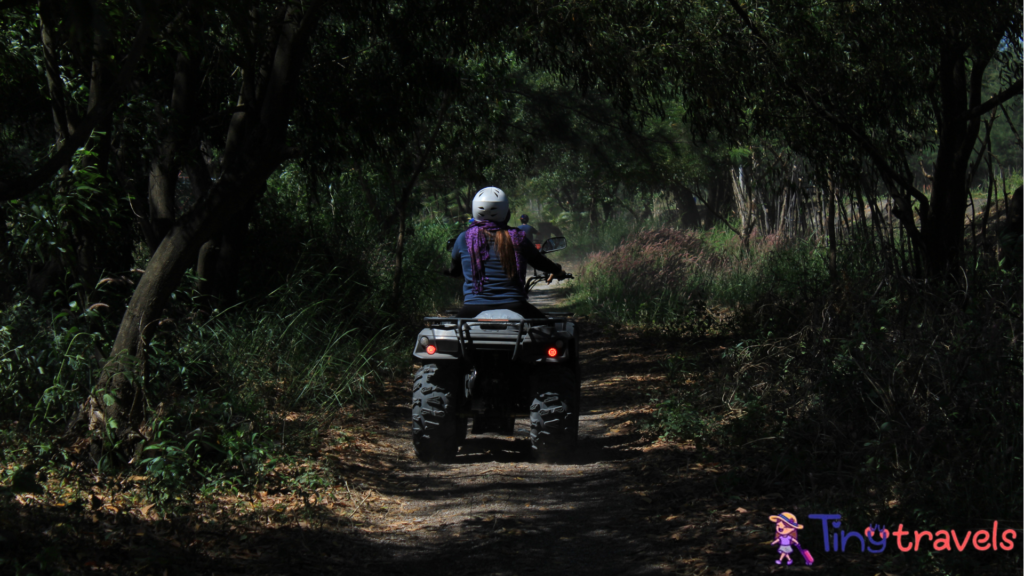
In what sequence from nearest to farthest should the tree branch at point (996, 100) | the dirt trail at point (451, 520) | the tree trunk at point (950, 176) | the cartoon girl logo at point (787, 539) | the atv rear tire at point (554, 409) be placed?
the cartoon girl logo at point (787, 539) → the dirt trail at point (451, 520) → the atv rear tire at point (554, 409) → the tree branch at point (996, 100) → the tree trunk at point (950, 176)

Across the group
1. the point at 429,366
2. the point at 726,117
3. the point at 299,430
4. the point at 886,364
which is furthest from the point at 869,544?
the point at 726,117

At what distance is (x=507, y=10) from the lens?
7773mm

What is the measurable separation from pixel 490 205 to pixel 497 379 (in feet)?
4.27

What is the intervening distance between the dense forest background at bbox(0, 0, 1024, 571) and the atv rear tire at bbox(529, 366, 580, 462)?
1.14 m

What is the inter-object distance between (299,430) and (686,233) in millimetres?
14390

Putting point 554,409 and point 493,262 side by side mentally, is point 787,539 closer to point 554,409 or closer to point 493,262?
point 554,409

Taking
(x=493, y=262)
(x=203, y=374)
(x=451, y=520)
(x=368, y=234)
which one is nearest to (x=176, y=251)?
(x=203, y=374)

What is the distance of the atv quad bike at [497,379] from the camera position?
18.8 feet

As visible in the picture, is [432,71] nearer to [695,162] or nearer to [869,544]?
[869,544]

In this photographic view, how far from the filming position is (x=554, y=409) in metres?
5.76

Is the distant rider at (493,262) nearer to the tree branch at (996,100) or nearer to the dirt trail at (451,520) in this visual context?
the dirt trail at (451,520)

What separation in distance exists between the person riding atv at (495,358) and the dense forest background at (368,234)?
114cm

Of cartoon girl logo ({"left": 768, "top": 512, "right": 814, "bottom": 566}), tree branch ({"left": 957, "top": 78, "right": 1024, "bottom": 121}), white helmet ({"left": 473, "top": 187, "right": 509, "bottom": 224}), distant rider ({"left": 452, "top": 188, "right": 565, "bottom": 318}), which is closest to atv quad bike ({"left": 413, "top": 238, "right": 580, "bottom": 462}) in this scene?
distant rider ({"left": 452, "top": 188, "right": 565, "bottom": 318})

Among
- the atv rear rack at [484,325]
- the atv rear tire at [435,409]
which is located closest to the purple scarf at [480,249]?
the atv rear rack at [484,325]
